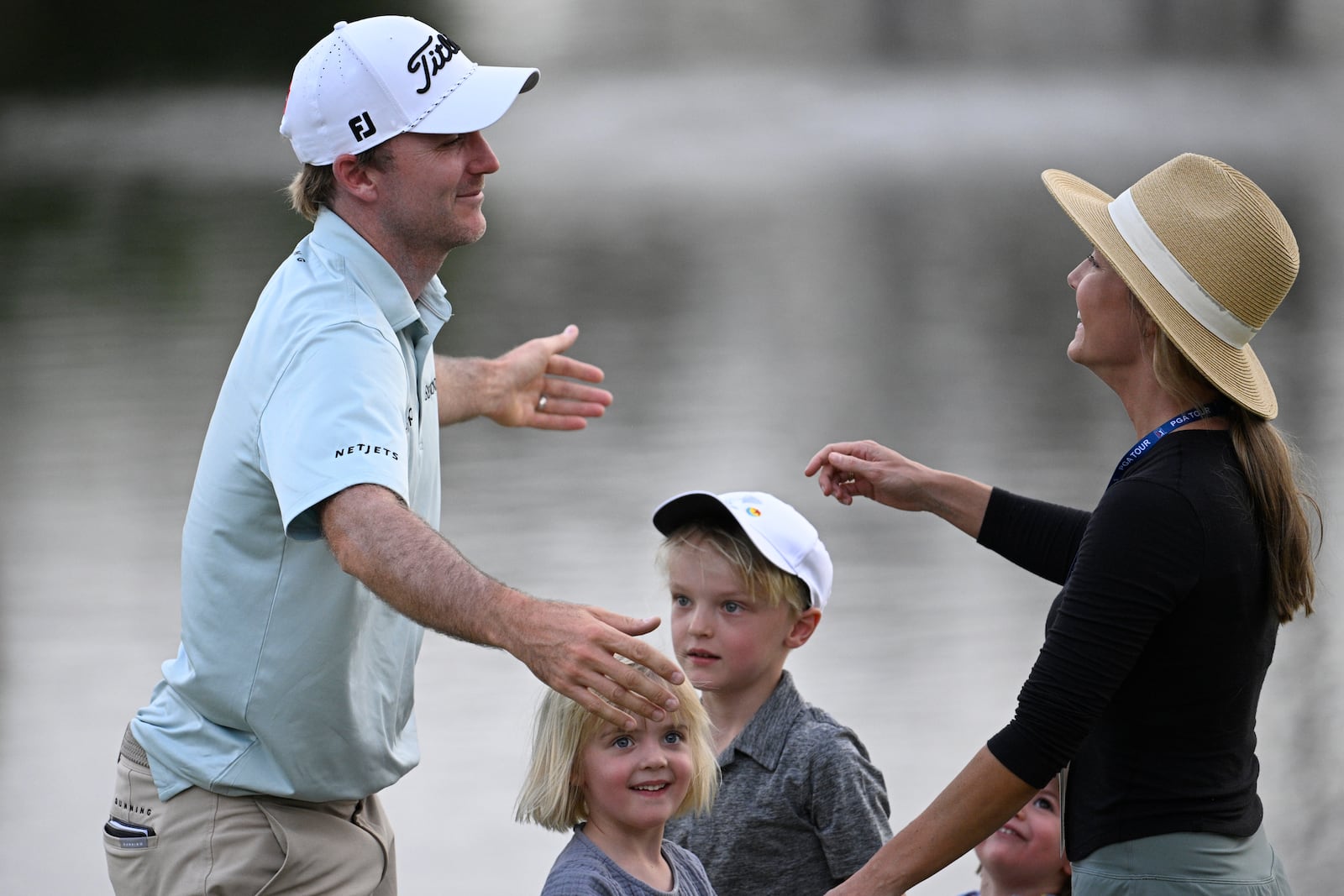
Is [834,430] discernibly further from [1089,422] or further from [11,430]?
[11,430]

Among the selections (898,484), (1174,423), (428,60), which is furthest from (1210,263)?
(428,60)

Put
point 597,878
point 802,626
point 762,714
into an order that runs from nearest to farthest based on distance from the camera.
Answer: point 597,878
point 762,714
point 802,626

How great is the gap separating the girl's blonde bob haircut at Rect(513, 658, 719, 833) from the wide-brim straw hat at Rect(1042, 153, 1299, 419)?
83cm

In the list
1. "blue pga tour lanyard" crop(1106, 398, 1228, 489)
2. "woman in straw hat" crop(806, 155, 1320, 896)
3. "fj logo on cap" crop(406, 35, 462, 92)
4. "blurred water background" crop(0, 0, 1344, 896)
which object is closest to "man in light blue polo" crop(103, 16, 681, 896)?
"fj logo on cap" crop(406, 35, 462, 92)

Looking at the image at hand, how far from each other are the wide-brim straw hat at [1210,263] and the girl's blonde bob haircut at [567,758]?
0.83 metres

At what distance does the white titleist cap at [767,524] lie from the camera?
8.89 ft

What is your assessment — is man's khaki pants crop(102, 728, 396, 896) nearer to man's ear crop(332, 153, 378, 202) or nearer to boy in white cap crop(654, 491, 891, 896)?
boy in white cap crop(654, 491, 891, 896)

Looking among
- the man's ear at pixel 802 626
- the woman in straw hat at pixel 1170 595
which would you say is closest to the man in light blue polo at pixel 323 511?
the man's ear at pixel 802 626

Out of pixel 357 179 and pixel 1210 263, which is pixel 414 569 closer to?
pixel 357 179

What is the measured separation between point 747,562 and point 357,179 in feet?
2.88

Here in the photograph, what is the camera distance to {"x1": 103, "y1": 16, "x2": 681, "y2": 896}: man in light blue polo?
7.02 feet

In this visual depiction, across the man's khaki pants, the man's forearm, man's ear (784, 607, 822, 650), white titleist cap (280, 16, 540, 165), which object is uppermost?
white titleist cap (280, 16, 540, 165)

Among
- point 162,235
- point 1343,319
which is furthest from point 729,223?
point 1343,319

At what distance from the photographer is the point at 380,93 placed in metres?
2.39
